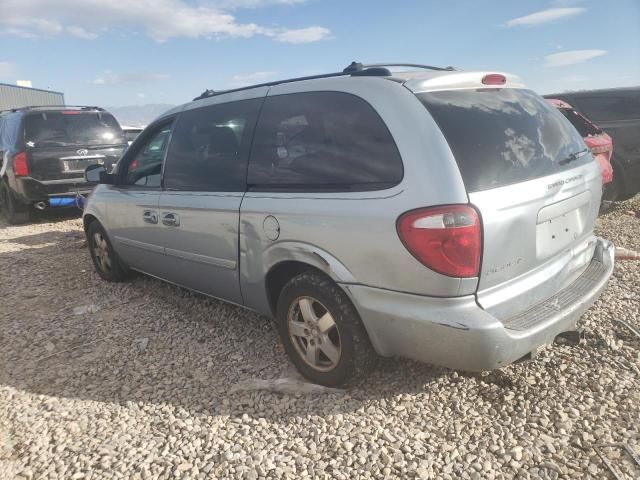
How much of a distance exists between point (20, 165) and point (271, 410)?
6927 millimetres

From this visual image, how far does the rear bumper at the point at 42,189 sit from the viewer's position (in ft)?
24.8

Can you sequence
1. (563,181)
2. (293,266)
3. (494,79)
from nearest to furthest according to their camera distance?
(563,181) → (494,79) → (293,266)

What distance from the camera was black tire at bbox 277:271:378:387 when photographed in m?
2.50

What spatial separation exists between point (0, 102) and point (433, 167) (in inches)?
1393

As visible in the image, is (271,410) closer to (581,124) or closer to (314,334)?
(314,334)

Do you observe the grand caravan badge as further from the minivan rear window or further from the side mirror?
the side mirror

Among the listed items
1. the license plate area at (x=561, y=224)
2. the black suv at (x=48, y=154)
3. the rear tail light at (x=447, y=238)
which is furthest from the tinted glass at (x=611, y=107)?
the black suv at (x=48, y=154)

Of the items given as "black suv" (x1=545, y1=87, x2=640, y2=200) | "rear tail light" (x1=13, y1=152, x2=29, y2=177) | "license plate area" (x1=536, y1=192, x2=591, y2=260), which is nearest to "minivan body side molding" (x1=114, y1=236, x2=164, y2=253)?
"license plate area" (x1=536, y1=192, x2=591, y2=260)

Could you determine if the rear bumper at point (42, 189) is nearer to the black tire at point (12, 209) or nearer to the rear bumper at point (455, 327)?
the black tire at point (12, 209)

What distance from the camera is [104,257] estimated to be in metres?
4.88

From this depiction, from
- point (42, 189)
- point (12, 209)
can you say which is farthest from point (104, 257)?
point (12, 209)

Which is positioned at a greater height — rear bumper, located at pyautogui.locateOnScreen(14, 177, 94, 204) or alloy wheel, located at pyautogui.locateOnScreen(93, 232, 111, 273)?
rear bumper, located at pyautogui.locateOnScreen(14, 177, 94, 204)

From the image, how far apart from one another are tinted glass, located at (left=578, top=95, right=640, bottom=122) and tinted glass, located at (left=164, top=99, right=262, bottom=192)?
22.6ft

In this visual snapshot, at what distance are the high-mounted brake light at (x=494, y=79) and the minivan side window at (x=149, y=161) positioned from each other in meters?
2.35
